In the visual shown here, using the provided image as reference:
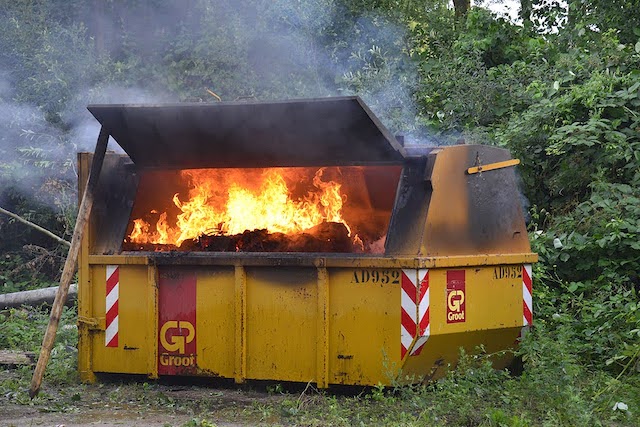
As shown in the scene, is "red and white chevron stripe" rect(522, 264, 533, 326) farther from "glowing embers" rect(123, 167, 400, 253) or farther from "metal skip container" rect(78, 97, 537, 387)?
"glowing embers" rect(123, 167, 400, 253)

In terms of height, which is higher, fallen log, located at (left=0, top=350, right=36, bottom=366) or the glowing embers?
the glowing embers

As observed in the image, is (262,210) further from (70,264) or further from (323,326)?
(70,264)

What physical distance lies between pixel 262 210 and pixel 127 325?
4.58 feet

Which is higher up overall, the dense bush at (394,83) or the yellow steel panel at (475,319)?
the dense bush at (394,83)

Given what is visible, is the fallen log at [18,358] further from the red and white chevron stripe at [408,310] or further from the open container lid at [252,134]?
the red and white chevron stripe at [408,310]

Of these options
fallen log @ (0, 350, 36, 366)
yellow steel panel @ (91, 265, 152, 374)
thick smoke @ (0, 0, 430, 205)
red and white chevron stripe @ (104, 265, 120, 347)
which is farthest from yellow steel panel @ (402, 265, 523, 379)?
thick smoke @ (0, 0, 430, 205)

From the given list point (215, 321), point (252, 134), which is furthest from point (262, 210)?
point (215, 321)

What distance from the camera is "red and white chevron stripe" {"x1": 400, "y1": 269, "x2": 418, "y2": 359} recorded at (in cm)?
651

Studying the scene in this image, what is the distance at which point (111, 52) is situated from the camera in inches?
576

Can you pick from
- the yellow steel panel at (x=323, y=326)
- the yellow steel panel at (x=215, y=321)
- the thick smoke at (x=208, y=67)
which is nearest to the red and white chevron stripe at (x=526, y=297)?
the yellow steel panel at (x=323, y=326)

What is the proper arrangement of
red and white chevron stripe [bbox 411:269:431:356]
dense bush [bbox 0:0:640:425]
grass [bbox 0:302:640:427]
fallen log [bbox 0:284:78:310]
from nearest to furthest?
1. grass [bbox 0:302:640:427]
2. red and white chevron stripe [bbox 411:269:431:356]
3. dense bush [bbox 0:0:640:425]
4. fallen log [bbox 0:284:78:310]

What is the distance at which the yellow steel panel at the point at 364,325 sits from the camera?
259 inches

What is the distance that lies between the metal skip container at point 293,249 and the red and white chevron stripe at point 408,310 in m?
0.01

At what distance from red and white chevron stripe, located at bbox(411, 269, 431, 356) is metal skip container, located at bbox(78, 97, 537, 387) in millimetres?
13
